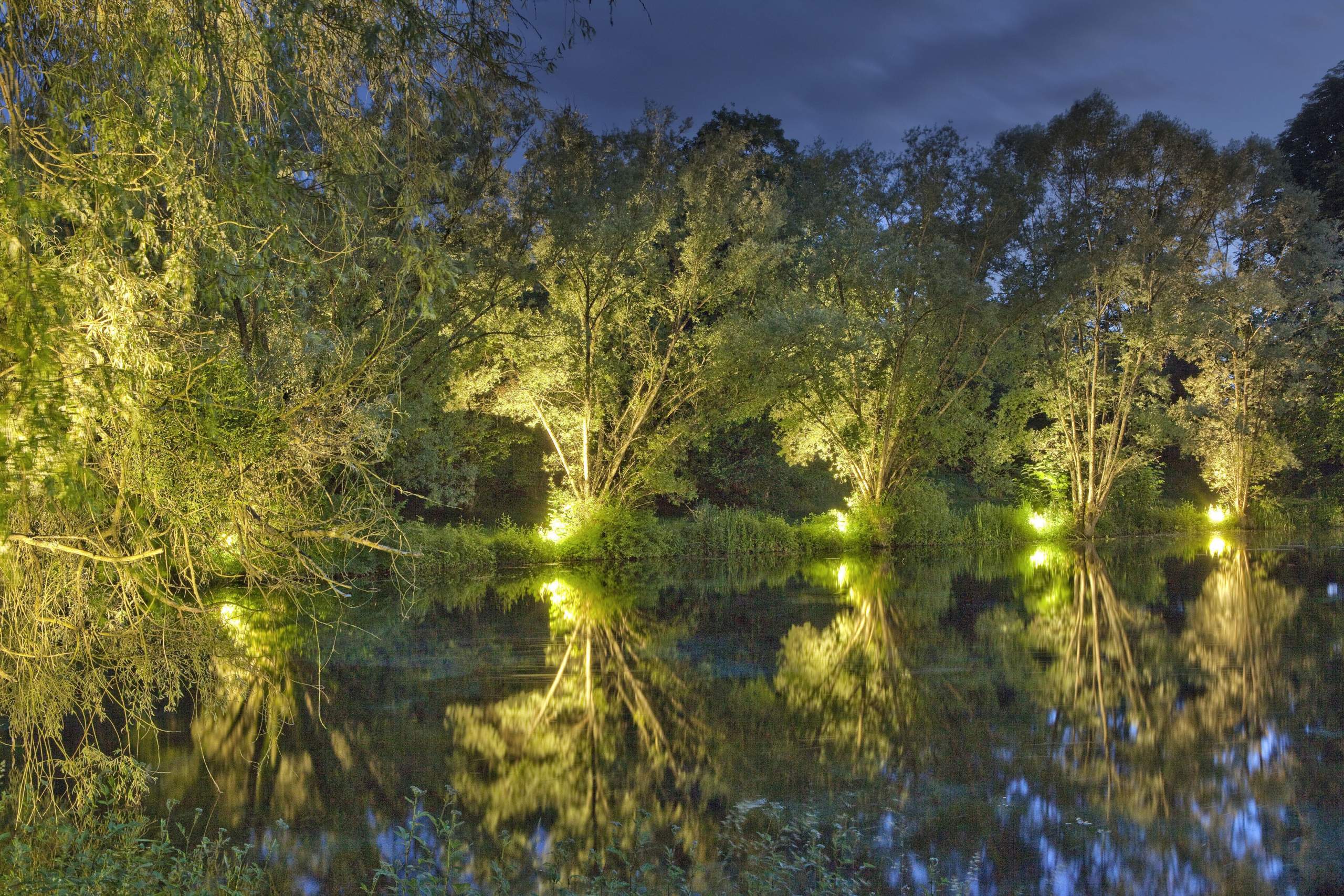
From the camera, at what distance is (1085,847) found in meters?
5.25

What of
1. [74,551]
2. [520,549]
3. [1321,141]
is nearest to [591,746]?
[74,551]

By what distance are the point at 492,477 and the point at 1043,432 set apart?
1414 cm

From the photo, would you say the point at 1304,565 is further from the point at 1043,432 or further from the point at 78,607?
the point at 78,607

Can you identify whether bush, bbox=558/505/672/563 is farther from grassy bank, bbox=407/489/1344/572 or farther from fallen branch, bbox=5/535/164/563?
fallen branch, bbox=5/535/164/563

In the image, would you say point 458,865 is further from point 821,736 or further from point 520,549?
point 520,549

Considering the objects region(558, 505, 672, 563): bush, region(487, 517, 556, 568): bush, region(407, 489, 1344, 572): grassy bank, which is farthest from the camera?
region(558, 505, 672, 563): bush

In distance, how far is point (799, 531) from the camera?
22875mm

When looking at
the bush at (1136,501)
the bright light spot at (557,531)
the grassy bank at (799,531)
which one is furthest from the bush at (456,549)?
the bush at (1136,501)

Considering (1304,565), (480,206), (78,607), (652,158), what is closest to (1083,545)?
(1304,565)

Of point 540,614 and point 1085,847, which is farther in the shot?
point 540,614

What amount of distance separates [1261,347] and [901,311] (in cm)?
1144

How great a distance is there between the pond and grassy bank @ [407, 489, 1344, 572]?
17.7 feet

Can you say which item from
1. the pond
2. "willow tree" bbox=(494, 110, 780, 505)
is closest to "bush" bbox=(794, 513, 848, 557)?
"willow tree" bbox=(494, 110, 780, 505)

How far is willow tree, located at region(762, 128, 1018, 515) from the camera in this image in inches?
886
